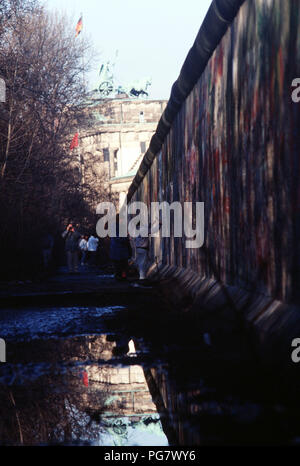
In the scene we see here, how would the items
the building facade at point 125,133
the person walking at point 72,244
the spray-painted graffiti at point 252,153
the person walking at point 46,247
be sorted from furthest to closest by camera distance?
the building facade at point 125,133 → the person walking at point 72,244 → the person walking at point 46,247 → the spray-painted graffiti at point 252,153

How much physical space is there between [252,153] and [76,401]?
9.91ft

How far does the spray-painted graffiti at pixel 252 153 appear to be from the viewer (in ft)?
16.1

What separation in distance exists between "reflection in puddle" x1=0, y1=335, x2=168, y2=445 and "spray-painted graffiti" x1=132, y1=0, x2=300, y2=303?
122 cm

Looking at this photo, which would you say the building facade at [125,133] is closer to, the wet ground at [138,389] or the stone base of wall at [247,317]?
the stone base of wall at [247,317]

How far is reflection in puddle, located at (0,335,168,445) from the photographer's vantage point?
2920 millimetres

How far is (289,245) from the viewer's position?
16.1 feet

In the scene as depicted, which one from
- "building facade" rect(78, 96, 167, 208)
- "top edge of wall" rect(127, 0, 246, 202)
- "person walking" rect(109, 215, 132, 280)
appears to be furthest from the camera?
"building facade" rect(78, 96, 167, 208)

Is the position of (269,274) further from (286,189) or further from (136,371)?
(136,371)

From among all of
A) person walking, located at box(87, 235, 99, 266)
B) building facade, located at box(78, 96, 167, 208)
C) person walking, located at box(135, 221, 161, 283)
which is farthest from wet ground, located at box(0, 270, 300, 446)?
building facade, located at box(78, 96, 167, 208)

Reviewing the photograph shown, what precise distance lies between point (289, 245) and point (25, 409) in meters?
2.09

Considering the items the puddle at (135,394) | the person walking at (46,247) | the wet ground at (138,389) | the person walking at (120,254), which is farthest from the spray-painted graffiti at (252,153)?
the person walking at (46,247)

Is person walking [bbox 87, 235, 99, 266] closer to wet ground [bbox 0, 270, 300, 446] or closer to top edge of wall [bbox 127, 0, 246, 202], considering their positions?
top edge of wall [bbox 127, 0, 246, 202]

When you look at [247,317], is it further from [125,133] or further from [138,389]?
[125,133]

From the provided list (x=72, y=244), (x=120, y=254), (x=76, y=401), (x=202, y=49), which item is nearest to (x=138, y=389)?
(x=76, y=401)
